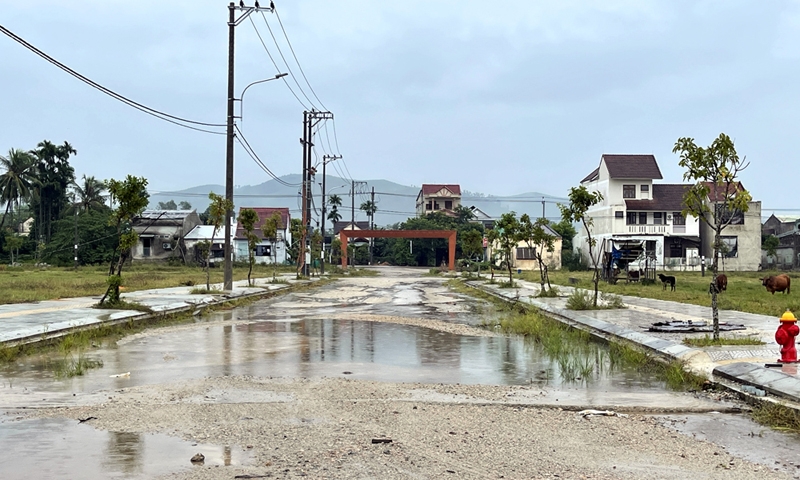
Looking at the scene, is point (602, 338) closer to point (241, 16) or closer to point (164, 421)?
point (164, 421)

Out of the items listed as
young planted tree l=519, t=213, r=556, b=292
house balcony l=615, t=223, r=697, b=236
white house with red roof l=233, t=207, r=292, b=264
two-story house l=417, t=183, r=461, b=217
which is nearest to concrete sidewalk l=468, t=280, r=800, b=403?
young planted tree l=519, t=213, r=556, b=292

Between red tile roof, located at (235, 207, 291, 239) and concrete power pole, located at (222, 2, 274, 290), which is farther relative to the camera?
red tile roof, located at (235, 207, 291, 239)

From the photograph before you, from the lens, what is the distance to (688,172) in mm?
12430

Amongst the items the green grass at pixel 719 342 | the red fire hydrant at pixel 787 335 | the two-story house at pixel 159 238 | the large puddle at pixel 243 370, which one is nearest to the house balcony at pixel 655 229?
the two-story house at pixel 159 238

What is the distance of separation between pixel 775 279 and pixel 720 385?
19113 mm

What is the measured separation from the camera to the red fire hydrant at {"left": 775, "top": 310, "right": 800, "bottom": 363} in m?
9.16

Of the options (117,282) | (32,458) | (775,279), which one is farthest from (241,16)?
(32,458)

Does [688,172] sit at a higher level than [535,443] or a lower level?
higher

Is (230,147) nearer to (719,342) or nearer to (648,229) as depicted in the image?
(719,342)

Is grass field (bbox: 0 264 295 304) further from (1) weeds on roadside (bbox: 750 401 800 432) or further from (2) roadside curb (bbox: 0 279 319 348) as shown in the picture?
(1) weeds on roadside (bbox: 750 401 800 432)

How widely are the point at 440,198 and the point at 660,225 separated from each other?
→ 161ft

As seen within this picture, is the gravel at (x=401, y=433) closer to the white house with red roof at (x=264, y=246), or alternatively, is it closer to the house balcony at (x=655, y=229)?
the house balcony at (x=655, y=229)

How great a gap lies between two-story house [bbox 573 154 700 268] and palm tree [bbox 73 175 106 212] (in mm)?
52554

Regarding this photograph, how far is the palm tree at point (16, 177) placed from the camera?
230 ft
